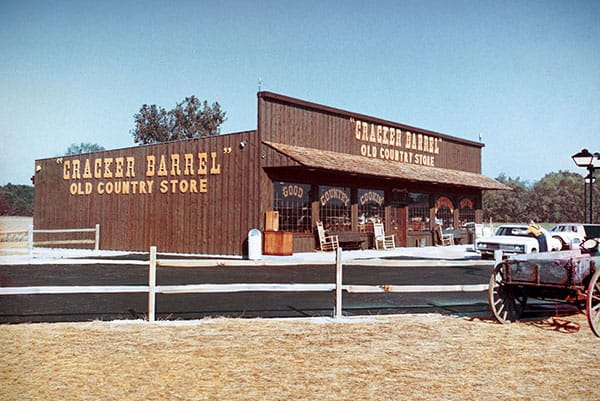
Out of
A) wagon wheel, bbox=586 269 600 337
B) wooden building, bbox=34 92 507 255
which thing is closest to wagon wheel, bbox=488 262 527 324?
wagon wheel, bbox=586 269 600 337

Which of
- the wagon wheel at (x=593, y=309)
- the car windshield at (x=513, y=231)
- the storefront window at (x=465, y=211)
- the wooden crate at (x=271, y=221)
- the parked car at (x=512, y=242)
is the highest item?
the storefront window at (x=465, y=211)

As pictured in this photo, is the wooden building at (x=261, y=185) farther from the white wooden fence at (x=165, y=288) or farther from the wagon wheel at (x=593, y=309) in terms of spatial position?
the wagon wheel at (x=593, y=309)

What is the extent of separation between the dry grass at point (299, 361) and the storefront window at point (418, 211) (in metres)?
19.0

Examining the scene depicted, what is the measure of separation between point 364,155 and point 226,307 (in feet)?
54.9

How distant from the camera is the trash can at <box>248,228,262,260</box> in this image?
1859 centimetres

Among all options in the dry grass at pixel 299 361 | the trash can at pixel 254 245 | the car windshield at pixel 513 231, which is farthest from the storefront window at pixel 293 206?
the dry grass at pixel 299 361

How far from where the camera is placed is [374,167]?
23.3 meters

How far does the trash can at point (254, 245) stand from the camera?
61.0 feet

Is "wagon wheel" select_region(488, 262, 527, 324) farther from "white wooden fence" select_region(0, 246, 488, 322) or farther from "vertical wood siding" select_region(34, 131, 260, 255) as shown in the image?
"vertical wood siding" select_region(34, 131, 260, 255)

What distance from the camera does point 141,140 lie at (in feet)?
201

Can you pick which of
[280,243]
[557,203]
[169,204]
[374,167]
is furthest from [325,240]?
[557,203]

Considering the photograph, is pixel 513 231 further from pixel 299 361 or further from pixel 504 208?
pixel 504 208

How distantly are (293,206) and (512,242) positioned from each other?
25.8ft

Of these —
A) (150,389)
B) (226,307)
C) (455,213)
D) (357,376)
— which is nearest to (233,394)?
(150,389)
